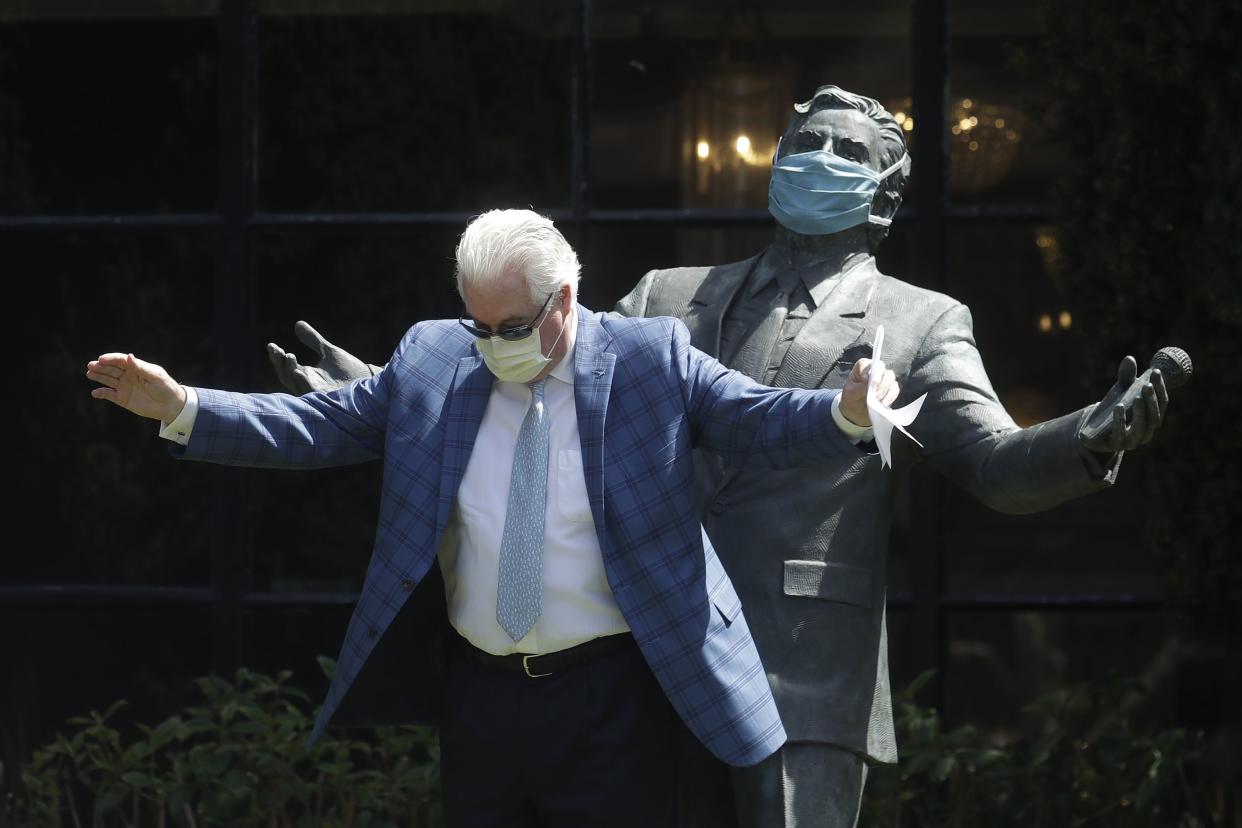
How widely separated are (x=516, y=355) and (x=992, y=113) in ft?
11.2

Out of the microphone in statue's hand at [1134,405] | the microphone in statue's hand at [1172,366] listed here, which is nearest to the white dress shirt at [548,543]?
the microphone in statue's hand at [1134,405]

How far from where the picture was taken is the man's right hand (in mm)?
3539

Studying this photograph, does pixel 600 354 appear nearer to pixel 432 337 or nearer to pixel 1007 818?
pixel 432 337

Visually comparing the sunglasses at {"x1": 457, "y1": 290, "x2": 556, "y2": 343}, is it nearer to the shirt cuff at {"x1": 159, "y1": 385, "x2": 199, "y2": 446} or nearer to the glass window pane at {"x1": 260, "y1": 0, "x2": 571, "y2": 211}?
the shirt cuff at {"x1": 159, "y1": 385, "x2": 199, "y2": 446}

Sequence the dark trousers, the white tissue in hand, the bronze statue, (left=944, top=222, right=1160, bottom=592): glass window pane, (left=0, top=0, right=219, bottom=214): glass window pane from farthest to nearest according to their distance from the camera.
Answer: (left=0, top=0, right=219, bottom=214): glass window pane
(left=944, top=222, right=1160, bottom=592): glass window pane
the bronze statue
the dark trousers
the white tissue in hand

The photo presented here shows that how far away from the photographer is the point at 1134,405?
11.4 ft

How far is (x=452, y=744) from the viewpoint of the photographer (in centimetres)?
377

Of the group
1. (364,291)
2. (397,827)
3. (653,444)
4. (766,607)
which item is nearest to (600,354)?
(653,444)

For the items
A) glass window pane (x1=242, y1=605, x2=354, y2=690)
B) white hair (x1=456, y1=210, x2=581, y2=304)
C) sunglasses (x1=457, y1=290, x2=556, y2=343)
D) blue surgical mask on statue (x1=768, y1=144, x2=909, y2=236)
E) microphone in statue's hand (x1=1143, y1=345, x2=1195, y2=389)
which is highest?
blue surgical mask on statue (x1=768, y1=144, x2=909, y2=236)

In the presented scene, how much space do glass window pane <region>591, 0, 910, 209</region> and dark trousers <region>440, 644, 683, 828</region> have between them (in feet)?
10.6

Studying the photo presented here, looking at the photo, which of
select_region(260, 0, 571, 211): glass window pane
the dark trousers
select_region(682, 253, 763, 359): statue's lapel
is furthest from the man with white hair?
select_region(260, 0, 571, 211): glass window pane

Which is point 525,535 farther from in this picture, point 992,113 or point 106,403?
point 106,403

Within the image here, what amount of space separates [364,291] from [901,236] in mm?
1858

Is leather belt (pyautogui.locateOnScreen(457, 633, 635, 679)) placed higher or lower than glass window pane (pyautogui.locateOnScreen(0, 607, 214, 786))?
higher
